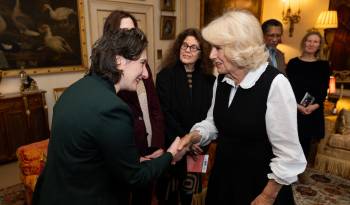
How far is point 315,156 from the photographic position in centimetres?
395

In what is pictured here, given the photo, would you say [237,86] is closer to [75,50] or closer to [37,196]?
[37,196]

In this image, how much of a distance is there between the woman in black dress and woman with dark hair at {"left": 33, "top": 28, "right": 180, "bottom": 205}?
8.14ft

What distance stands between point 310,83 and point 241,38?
227 cm

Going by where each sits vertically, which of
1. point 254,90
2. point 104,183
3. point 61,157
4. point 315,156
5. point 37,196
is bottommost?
point 315,156

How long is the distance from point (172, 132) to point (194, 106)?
Result: 0.29 metres

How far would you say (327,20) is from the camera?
4465mm

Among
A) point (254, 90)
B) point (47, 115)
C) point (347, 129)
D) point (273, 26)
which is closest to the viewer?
point (254, 90)

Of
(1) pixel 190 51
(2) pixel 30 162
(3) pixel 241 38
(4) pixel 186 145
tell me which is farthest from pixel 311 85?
(2) pixel 30 162

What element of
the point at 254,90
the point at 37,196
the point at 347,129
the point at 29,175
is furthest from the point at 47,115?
the point at 347,129

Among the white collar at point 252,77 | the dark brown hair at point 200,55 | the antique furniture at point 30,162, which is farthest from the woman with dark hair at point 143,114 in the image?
the antique furniture at point 30,162

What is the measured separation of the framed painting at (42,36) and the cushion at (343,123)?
4.39m

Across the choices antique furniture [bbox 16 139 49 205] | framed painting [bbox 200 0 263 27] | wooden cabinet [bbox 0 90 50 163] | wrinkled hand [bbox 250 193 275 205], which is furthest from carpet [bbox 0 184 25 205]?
framed painting [bbox 200 0 263 27]

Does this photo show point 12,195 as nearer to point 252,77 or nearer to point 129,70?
point 129,70

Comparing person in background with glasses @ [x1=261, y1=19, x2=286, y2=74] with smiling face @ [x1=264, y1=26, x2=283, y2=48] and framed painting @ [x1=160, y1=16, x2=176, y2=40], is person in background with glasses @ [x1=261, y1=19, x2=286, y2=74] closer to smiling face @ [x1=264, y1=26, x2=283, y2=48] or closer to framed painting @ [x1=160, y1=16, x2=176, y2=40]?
smiling face @ [x1=264, y1=26, x2=283, y2=48]
